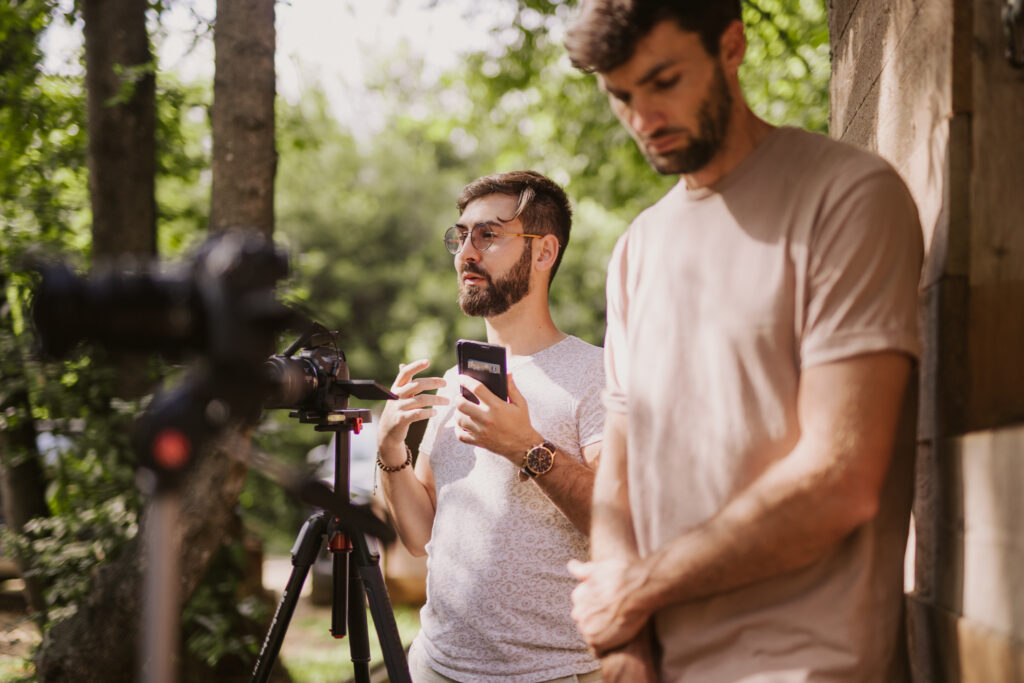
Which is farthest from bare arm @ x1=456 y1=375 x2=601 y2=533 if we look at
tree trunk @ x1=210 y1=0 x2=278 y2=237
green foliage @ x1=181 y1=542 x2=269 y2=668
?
green foliage @ x1=181 y1=542 x2=269 y2=668

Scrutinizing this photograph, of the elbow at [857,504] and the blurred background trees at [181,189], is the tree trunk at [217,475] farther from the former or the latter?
the elbow at [857,504]

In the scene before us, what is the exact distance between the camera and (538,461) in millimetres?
2580

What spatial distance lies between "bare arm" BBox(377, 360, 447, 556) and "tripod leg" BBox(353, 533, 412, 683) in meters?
0.34

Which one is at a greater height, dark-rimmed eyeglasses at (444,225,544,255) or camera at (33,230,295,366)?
dark-rimmed eyeglasses at (444,225,544,255)

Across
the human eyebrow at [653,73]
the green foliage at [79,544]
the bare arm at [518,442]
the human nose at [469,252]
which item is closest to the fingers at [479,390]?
the bare arm at [518,442]

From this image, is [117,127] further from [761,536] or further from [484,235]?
[761,536]

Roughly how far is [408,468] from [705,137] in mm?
1747

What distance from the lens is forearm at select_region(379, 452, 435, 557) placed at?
120 inches

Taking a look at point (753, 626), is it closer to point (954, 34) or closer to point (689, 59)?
point (689, 59)

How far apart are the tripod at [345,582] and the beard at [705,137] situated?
1230 millimetres

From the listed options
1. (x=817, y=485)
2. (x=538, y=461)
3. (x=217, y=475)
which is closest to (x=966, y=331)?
(x=817, y=485)

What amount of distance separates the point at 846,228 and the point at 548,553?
4.88 feet

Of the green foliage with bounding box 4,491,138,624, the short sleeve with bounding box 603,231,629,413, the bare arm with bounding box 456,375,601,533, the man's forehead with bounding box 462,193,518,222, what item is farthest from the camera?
the green foliage with bounding box 4,491,138,624

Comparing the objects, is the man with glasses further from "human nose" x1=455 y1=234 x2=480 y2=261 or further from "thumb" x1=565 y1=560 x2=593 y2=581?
"thumb" x1=565 y1=560 x2=593 y2=581
